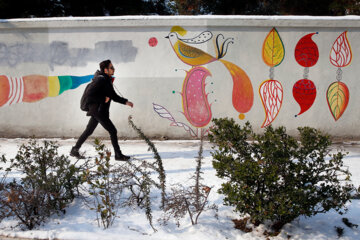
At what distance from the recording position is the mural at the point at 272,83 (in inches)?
233

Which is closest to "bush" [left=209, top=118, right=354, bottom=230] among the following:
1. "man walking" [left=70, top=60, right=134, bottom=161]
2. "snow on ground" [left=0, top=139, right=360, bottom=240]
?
"snow on ground" [left=0, top=139, right=360, bottom=240]

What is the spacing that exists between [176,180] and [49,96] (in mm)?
3654

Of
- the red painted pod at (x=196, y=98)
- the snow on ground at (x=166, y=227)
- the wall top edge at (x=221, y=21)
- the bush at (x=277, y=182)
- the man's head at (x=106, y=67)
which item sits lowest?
the snow on ground at (x=166, y=227)

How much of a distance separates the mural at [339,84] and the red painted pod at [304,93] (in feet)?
1.02

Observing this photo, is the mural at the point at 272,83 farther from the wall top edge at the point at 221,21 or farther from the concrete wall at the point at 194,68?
the wall top edge at the point at 221,21

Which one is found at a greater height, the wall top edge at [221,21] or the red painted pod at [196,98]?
the wall top edge at [221,21]

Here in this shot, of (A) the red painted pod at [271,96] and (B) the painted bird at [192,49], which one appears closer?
(B) the painted bird at [192,49]

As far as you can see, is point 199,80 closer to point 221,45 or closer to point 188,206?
point 221,45

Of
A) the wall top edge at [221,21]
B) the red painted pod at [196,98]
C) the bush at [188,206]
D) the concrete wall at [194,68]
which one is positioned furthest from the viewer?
the red painted pod at [196,98]

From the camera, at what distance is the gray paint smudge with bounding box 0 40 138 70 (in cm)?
604

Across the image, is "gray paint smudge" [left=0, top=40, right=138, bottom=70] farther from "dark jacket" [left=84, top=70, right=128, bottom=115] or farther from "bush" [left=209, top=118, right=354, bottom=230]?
"bush" [left=209, top=118, right=354, bottom=230]

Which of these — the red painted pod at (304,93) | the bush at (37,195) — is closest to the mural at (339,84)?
the red painted pod at (304,93)

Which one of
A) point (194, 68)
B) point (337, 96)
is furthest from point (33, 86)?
point (337, 96)

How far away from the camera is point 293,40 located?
232 inches
